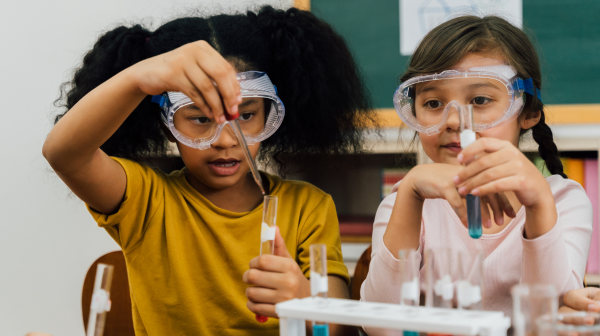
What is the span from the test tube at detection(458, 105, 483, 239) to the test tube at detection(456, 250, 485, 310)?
0.47ft

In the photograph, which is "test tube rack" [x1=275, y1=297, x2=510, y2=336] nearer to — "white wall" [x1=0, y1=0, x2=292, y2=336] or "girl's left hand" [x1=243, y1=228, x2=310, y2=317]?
"girl's left hand" [x1=243, y1=228, x2=310, y2=317]

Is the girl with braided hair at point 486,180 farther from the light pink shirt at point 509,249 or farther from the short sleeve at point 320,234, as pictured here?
the short sleeve at point 320,234

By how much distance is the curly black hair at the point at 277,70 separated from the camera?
1211mm

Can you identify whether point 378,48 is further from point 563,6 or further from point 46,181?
point 46,181

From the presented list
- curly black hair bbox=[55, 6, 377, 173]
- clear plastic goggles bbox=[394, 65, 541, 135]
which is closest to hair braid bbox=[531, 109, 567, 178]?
clear plastic goggles bbox=[394, 65, 541, 135]

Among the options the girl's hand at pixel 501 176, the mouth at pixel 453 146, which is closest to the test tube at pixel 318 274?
the girl's hand at pixel 501 176

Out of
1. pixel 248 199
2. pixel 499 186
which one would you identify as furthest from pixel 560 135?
pixel 499 186

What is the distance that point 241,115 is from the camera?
1122 millimetres

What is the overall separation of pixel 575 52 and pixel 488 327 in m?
1.77

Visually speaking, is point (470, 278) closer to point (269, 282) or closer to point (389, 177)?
point (269, 282)

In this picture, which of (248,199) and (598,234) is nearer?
(248,199)

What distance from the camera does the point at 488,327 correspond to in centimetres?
52

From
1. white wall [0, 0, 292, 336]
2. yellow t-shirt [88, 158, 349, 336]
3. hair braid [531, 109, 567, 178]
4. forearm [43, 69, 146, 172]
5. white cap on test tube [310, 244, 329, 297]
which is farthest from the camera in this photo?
white wall [0, 0, 292, 336]

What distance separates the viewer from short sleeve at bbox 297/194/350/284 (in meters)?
1.19
